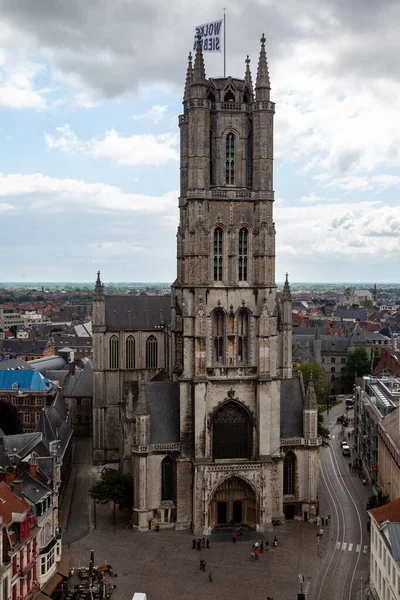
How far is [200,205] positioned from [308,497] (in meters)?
→ 32.8

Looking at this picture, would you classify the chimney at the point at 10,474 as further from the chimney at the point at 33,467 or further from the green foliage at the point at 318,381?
the green foliage at the point at 318,381

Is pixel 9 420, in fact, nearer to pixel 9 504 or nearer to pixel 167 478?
pixel 167 478

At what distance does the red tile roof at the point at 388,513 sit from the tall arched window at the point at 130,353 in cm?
4399

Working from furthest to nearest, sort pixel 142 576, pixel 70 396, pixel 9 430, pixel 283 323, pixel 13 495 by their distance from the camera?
pixel 70 396 < pixel 9 430 < pixel 283 323 < pixel 142 576 < pixel 13 495

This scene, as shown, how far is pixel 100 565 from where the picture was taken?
2206 inches

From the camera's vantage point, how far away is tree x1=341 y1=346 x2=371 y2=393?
138 metres

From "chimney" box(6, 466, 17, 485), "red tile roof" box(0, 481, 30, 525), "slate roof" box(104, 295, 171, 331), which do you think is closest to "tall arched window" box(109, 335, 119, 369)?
"slate roof" box(104, 295, 171, 331)

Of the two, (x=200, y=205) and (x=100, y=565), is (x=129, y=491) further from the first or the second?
(x=200, y=205)

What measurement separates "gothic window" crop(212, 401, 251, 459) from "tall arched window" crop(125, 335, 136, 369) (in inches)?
1020

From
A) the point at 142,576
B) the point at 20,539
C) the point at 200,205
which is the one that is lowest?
the point at 142,576

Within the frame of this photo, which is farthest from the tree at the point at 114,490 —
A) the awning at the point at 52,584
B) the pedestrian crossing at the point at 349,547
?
the pedestrian crossing at the point at 349,547

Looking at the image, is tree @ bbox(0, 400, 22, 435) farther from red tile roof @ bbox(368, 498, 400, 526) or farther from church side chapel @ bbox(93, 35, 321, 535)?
red tile roof @ bbox(368, 498, 400, 526)

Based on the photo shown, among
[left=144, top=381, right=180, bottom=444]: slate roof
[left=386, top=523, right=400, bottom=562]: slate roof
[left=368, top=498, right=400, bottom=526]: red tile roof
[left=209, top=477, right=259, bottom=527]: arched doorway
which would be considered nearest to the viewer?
[left=386, top=523, right=400, bottom=562]: slate roof

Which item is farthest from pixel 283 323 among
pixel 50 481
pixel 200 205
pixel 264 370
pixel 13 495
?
pixel 13 495
